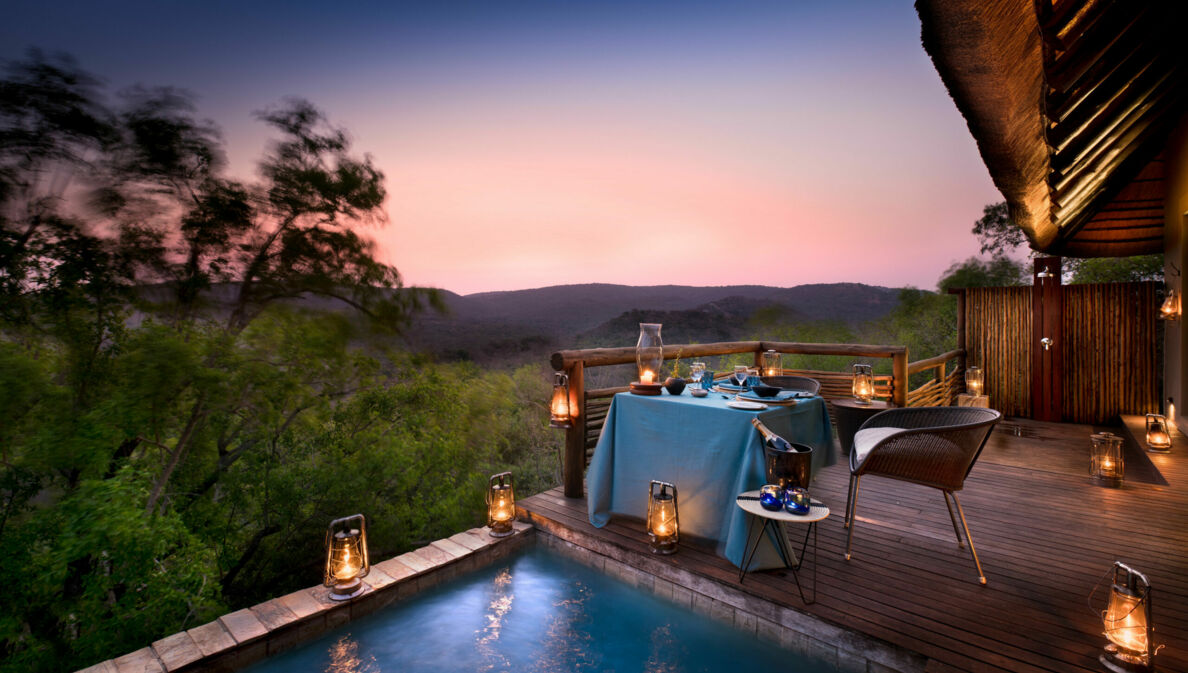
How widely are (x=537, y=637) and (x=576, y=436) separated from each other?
1426 mm

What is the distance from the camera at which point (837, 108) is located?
7.97m

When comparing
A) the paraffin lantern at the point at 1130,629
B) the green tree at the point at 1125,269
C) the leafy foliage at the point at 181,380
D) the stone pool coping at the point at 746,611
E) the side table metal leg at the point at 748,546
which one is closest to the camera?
the paraffin lantern at the point at 1130,629

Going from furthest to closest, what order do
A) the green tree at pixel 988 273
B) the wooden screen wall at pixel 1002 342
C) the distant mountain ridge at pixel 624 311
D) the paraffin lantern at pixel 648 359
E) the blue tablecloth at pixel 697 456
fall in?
the distant mountain ridge at pixel 624 311
the green tree at pixel 988 273
the wooden screen wall at pixel 1002 342
the paraffin lantern at pixel 648 359
the blue tablecloth at pixel 697 456

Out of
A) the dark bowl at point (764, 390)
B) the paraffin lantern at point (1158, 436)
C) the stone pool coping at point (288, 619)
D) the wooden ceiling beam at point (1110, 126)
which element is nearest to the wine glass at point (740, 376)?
the dark bowl at point (764, 390)

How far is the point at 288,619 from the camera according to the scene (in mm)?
2254

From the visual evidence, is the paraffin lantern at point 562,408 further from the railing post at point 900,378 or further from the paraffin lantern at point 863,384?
the railing post at point 900,378

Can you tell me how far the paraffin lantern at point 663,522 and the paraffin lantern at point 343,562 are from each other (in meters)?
1.53

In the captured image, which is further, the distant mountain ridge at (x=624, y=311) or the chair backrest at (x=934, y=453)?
the distant mountain ridge at (x=624, y=311)

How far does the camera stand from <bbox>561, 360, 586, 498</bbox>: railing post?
3467mm

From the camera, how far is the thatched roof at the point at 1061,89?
5.82 ft

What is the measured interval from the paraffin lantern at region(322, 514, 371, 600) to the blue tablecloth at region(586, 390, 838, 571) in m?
1.36

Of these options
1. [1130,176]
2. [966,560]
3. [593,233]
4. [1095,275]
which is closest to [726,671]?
[966,560]

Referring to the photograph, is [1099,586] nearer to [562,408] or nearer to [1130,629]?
[1130,629]

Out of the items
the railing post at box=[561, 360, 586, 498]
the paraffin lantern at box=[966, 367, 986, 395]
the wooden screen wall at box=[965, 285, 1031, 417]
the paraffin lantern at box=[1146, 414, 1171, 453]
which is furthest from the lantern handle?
the wooden screen wall at box=[965, 285, 1031, 417]
